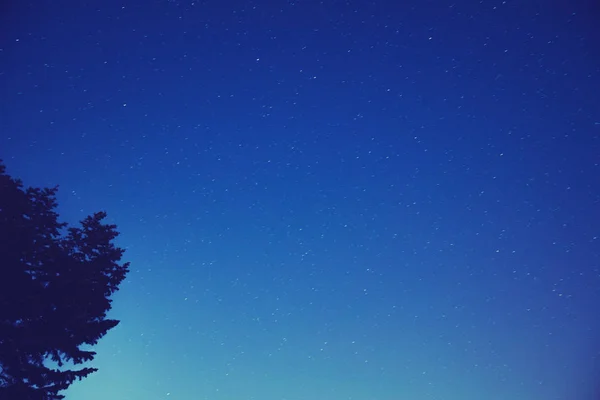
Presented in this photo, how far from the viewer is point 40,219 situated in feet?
33.3

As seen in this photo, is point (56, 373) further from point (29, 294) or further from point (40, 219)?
point (40, 219)

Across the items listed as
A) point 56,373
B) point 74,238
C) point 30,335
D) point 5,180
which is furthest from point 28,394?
point 5,180

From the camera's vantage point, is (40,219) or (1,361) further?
(40,219)

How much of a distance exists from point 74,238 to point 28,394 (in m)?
4.00

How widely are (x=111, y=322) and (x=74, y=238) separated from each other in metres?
2.65

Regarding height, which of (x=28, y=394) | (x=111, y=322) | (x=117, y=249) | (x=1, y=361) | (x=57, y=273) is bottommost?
(x=28, y=394)

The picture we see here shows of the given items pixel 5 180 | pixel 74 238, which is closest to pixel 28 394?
pixel 74 238

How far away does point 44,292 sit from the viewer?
9.45 metres

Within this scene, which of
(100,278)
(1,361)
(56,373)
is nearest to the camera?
(1,361)

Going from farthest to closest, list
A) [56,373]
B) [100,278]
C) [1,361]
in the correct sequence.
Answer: [100,278] → [56,373] → [1,361]

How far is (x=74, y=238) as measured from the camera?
10.8m

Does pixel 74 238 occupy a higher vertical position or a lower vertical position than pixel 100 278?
higher

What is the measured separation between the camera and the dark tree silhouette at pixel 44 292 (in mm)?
8938

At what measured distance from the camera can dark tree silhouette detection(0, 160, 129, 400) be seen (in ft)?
29.3
